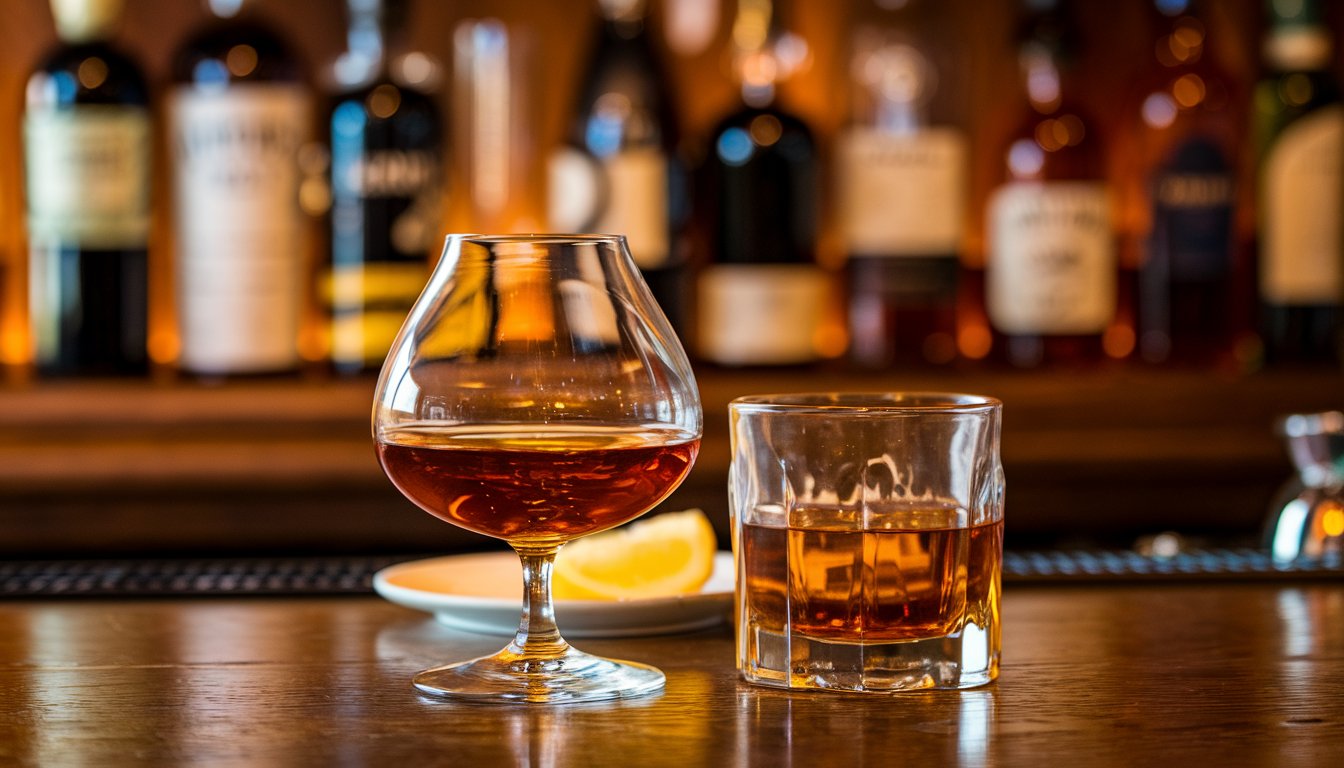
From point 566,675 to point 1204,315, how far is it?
1.23 m

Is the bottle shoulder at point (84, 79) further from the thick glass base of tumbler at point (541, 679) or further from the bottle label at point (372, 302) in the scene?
the thick glass base of tumbler at point (541, 679)

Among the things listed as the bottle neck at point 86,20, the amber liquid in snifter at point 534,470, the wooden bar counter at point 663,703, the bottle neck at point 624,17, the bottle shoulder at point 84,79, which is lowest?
the wooden bar counter at point 663,703

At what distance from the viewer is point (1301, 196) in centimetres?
171

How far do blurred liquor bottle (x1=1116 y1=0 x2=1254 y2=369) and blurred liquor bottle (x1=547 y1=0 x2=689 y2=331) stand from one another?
18.0 inches

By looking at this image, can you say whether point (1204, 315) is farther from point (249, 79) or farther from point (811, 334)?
point (249, 79)

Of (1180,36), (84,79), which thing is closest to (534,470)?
(84,79)

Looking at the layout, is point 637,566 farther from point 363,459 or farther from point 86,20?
point 86,20

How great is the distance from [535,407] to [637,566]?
0.55ft

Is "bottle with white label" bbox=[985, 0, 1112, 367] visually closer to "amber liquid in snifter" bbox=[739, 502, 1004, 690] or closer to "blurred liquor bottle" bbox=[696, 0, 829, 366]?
"blurred liquor bottle" bbox=[696, 0, 829, 366]

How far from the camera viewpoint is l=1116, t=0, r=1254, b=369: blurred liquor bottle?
1.69 metres

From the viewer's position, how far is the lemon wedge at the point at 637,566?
773 mm

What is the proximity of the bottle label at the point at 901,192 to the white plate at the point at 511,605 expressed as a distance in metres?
0.89

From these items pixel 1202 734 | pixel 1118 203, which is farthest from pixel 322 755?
pixel 1118 203

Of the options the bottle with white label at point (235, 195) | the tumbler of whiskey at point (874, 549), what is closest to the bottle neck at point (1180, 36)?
the bottle with white label at point (235, 195)
